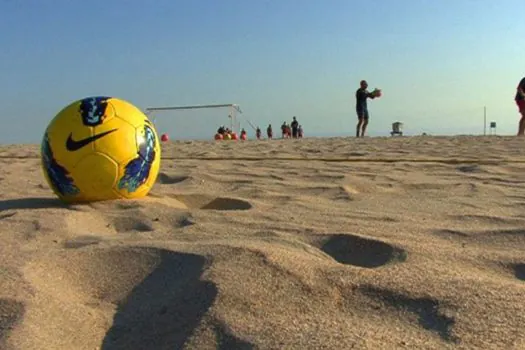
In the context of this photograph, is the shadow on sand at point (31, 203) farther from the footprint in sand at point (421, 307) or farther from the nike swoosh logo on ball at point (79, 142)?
the footprint in sand at point (421, 307)

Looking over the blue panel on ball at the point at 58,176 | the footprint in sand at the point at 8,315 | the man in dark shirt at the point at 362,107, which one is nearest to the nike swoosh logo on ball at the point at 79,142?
the blue panel on ball at the point at 58,176

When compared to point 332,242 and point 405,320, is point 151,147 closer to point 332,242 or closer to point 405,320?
point 332,242

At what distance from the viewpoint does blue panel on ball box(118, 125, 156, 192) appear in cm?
355

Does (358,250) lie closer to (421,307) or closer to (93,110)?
(421,307)

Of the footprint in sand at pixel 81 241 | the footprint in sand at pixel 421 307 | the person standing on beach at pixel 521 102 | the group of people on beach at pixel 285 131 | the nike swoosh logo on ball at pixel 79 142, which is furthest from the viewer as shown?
→ the group of people on beach at pixel 285 131

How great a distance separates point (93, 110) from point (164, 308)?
6.77 ft

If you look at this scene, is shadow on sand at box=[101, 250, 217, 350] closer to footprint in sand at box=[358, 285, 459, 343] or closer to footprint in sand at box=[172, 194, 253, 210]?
footprint in sand at box=[358, 285, 459, 343]

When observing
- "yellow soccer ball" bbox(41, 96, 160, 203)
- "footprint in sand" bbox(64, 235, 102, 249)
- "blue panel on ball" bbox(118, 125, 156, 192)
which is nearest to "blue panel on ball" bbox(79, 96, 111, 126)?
"yellow soccer ball" bbox(41, 96, 160, 203)

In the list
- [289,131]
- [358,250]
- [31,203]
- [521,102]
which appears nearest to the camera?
[358,250]

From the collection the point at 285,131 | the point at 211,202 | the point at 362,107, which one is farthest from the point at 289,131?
the point at 211,202

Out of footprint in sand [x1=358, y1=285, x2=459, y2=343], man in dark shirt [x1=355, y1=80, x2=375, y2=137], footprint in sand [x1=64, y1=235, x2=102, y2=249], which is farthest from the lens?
man in dark shirt [x1=355, y1=80, x2=375, y2=137]

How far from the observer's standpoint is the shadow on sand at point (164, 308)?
5.24ft

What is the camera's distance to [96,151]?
344 cm

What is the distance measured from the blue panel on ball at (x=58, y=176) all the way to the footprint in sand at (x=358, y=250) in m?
1.68
